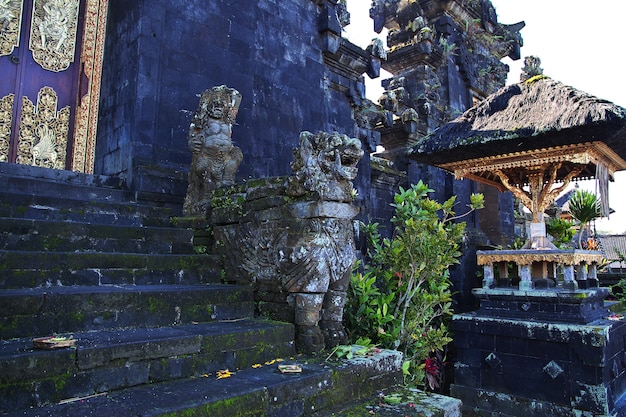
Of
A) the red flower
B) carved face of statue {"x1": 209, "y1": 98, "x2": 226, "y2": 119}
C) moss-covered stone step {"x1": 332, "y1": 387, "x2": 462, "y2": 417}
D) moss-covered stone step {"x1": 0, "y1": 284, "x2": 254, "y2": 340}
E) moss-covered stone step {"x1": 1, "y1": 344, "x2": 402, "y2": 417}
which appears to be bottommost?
the red flower

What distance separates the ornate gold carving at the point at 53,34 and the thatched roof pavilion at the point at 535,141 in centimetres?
A: 588

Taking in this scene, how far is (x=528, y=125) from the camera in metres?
6.80

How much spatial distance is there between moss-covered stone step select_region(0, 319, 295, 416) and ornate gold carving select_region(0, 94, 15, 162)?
198 inches

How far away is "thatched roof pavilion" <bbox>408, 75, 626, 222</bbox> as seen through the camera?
21.1ft

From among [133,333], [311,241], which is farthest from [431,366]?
[133,333]

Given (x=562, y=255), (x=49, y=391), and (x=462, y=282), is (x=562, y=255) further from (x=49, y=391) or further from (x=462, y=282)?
(x=49, y=391)

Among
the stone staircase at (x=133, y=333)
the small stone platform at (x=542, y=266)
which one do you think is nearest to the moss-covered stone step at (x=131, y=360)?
the stone staircase at (x=133, y=333)

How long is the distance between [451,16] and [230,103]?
9751 millimetres

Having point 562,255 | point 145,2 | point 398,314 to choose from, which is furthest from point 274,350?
point 145,2

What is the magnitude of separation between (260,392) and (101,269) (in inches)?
76.9

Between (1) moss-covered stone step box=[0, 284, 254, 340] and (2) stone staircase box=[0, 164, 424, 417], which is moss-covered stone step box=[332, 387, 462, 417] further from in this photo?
(1) moss-covered stone step box=[0, 284, 254, 340]

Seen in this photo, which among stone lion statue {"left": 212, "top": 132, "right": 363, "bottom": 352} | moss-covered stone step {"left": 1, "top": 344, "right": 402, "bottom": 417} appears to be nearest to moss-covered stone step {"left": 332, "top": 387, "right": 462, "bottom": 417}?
moss-covered stone step {"left": 1, "top": 344, "right": 402, "bottom": 417}

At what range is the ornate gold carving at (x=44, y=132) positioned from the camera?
6898 millimetres

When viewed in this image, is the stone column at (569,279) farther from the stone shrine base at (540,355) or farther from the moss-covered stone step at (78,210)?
the moss-covered stone step at (78,210)
